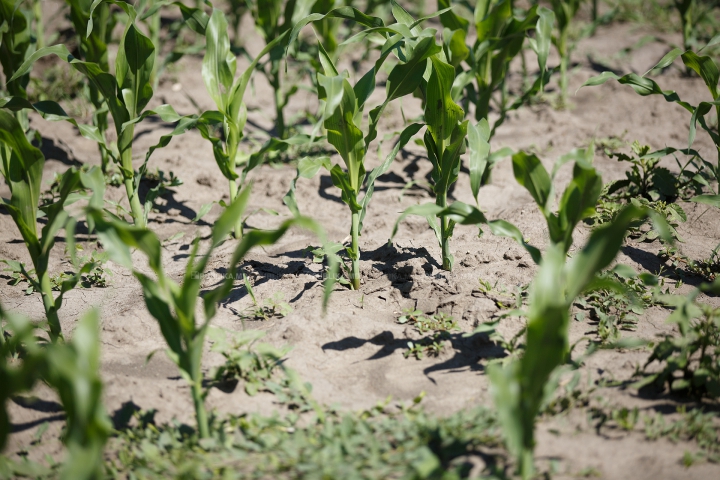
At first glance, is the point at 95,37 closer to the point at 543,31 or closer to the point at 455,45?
the point at 455,45

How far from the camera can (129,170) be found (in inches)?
125

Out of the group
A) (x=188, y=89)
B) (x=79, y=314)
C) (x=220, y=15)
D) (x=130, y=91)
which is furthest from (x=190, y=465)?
(x=188, y=89)

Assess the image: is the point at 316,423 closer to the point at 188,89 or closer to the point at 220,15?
the point at 220,15

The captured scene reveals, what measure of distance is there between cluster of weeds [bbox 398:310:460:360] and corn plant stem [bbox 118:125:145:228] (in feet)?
5.20

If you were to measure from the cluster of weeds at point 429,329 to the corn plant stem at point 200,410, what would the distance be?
893 millimetres

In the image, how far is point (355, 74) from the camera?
18.4ft

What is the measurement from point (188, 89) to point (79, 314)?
122 inches

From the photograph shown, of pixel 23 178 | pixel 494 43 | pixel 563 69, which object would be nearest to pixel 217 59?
pixel 23 178

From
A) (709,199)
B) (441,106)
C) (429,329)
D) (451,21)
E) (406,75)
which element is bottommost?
(429,329)

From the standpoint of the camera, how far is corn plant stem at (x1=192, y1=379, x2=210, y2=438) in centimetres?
193

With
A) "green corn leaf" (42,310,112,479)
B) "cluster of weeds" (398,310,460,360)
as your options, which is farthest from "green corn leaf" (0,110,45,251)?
"cluster of weeds" (398,310,460,360)

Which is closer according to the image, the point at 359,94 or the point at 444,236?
the point at 359,94

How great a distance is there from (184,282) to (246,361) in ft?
1.46

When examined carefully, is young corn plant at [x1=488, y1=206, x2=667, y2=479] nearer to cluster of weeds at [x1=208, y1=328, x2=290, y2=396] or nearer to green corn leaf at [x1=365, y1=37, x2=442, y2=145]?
cluster of weeds at [x1=208, y1=328, x2=290, y2=396]
